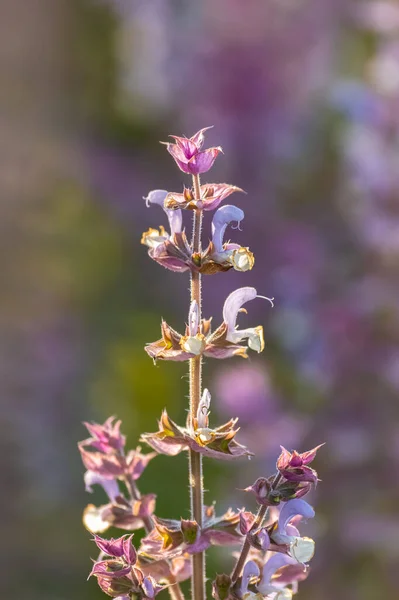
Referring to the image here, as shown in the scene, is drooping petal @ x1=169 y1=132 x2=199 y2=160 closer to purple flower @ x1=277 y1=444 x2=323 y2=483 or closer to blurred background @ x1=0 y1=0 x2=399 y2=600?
purple flower @ x1=277 y1=444 x2=323 y2=483

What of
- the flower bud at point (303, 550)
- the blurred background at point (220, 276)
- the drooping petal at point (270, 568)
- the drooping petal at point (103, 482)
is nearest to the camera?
the flower bud at point (303, 550)

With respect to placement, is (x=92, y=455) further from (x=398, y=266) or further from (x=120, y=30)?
(x=120, y=30)

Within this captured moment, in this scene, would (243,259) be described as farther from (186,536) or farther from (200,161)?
(186,536)

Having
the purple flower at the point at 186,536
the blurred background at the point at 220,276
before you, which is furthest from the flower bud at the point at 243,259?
the blurred background at the point at 220,276

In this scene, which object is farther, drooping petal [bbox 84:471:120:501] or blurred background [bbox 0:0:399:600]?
blurred background [bbox 0:0:399:600]

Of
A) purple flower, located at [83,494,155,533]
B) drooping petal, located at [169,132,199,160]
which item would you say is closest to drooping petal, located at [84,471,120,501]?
purple flower, located at [83,494,155,533]

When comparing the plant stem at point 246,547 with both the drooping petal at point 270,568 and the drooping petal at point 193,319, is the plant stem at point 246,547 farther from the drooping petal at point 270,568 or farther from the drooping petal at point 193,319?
the drooping petal at point 193,319

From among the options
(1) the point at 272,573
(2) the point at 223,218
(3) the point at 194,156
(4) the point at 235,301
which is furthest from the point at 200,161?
(1) the point at 272,573
